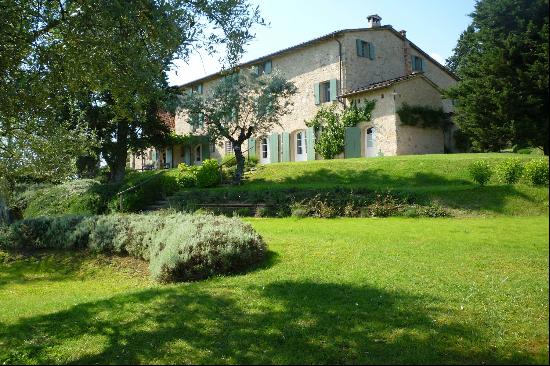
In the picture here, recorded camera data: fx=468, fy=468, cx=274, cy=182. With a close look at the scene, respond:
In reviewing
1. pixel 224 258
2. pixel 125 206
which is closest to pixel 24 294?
pixel 224 258

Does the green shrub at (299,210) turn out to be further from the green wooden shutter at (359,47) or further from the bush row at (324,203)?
the green wooden shutter at (359,47)

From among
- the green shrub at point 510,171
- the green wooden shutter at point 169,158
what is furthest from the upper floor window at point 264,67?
the green shrub at point 510,171

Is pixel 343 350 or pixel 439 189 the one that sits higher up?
pixel 439 189

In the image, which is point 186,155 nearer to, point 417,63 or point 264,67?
point 264,67

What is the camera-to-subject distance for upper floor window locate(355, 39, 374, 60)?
2770 centimetres

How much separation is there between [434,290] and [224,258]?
3.82 m

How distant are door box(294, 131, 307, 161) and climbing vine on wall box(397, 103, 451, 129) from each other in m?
6.66

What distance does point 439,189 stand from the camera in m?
15.4

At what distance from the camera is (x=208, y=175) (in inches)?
882

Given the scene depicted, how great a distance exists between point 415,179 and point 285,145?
13.0m

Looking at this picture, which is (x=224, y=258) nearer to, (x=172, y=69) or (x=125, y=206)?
(x=172, y=69)

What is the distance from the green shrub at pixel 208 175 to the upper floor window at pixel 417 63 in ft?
53.1

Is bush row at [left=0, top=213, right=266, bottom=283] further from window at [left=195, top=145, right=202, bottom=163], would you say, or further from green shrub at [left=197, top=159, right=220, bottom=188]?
window at [left=195, top=145, right=202, bottom=163]

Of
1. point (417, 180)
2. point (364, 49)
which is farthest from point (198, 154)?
point (417, 180)
